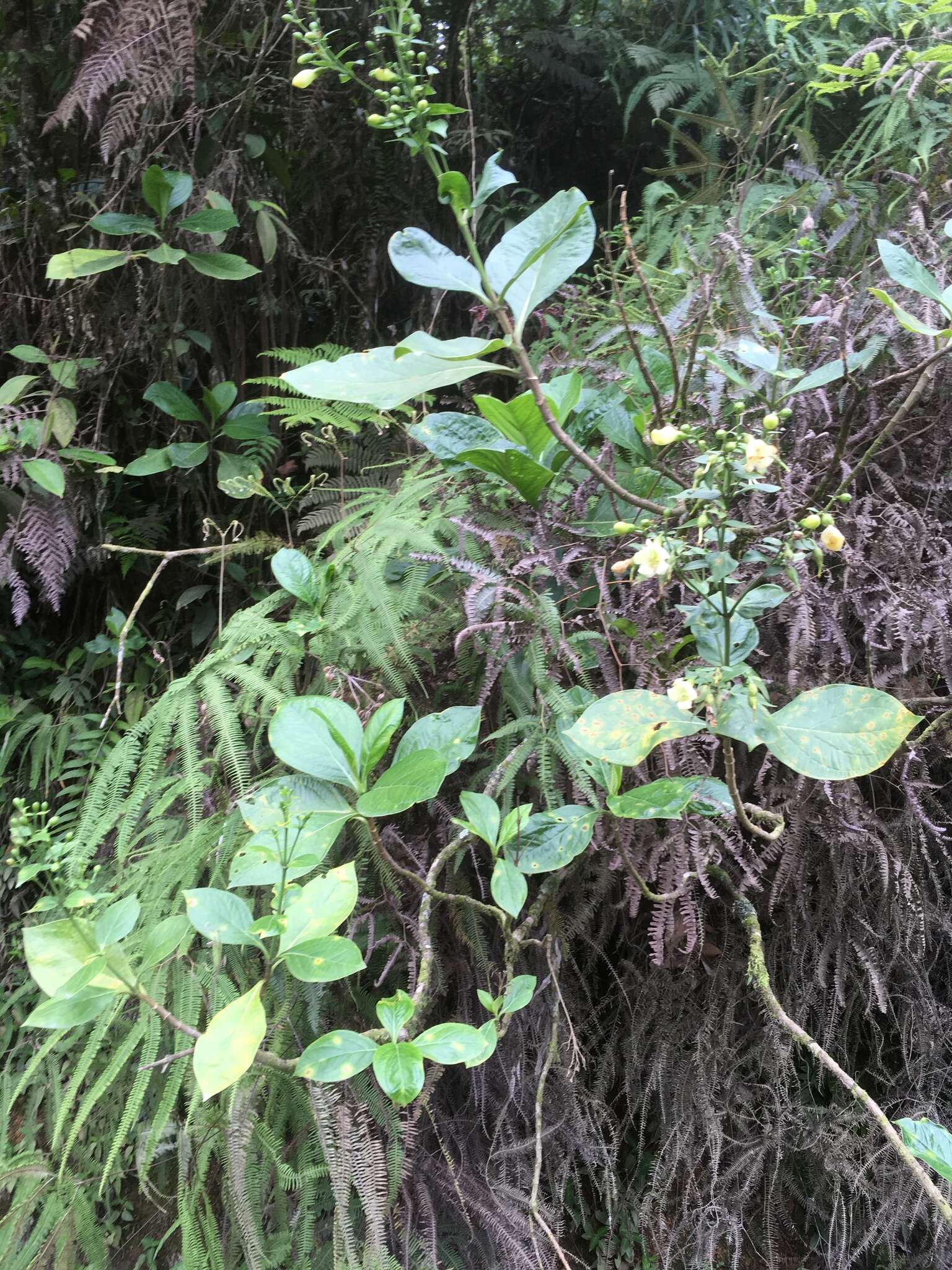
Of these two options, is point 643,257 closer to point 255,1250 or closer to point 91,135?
point 91,135

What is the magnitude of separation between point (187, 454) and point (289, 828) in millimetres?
1045

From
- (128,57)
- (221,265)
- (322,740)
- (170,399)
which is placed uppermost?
(128,57)

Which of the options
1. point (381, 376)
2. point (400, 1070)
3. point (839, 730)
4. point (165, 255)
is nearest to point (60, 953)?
point (400, 1070)

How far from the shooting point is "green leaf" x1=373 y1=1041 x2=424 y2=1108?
1.72 feet

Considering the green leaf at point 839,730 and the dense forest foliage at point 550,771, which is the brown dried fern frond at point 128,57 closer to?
the dense forest foliage at point 550,771

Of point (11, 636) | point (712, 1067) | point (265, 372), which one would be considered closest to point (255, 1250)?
point (712, 1067)

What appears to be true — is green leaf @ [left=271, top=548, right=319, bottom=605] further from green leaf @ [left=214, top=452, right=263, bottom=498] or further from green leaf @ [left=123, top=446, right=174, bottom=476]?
green leaf @ [left=123, top=446, right=174, bottom=476]

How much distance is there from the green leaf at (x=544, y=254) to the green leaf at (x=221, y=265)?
85 cm

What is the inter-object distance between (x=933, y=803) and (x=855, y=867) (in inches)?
5.2

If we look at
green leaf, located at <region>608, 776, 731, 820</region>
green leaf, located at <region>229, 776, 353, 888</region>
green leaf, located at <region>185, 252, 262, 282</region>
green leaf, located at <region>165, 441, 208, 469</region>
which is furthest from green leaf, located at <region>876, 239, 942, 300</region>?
green leaf, located at <region>165, 441, 208, 469</region>

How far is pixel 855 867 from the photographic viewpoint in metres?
0.81

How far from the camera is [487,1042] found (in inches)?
22.4

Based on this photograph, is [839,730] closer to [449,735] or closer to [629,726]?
[629,726]

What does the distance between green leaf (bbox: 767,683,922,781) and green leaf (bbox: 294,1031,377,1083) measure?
407 millimetres
